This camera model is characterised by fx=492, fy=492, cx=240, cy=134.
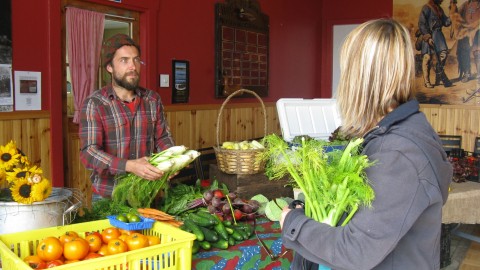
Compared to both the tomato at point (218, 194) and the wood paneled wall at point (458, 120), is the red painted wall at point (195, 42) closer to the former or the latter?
the tomato at point (218, 194)

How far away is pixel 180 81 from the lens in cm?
556

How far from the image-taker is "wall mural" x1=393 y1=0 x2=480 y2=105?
6.86 m

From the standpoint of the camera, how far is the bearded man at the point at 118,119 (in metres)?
2.81

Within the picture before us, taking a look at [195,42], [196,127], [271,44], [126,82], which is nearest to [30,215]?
[126,82]

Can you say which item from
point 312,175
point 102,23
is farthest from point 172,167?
point 102,23

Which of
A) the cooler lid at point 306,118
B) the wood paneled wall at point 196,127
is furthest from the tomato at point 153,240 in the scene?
the wood paneled wall at point 196,127

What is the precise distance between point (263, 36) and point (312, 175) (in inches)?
220

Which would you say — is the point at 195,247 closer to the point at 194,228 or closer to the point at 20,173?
the point at 194,228

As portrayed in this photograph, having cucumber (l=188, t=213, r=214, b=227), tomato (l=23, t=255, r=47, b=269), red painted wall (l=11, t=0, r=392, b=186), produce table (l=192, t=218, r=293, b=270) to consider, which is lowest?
produce table (l=192, t=218, r=293, b=270)

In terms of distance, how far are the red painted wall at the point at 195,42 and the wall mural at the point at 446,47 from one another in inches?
24.7

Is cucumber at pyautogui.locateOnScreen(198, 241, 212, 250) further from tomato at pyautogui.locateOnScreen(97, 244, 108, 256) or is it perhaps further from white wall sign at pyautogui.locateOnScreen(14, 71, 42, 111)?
white wall sign at pyautogui.locateOnScreen(14, 71, 42, 111)

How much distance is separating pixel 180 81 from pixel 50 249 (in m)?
4.04

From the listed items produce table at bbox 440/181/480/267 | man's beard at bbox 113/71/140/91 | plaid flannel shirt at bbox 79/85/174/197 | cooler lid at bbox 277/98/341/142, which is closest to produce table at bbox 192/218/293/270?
plaid flannel shirt at bbox 79/85/174/197

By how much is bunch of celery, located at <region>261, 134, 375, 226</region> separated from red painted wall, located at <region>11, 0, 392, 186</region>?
0.52 meters
